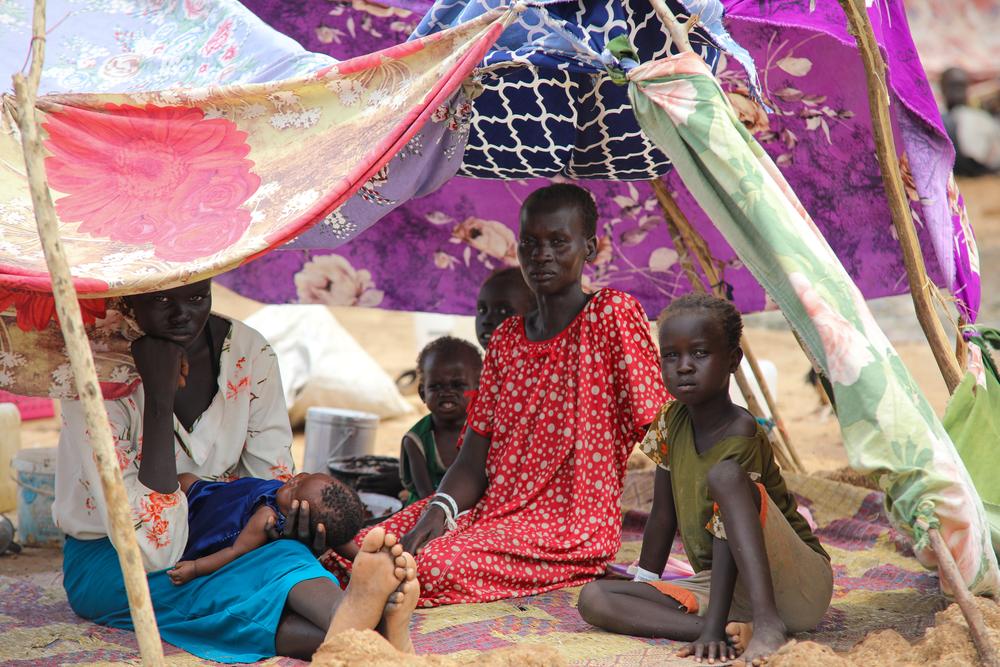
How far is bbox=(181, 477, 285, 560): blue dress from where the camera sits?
10.2ft

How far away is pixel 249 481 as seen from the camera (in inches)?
128

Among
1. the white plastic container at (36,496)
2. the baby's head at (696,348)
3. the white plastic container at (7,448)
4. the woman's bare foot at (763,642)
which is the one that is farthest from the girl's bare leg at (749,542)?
the white plastic container at (7,448)

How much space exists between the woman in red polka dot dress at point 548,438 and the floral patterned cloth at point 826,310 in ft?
2.44

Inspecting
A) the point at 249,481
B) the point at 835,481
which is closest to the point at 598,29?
the point at 249,481

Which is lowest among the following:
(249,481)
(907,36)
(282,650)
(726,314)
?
(282,650)

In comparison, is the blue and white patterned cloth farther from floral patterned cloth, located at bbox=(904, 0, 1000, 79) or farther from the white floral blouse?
floral patterned cloth, located at bbox=(904, 0, 1000, 79)

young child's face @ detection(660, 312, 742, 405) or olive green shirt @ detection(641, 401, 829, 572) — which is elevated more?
young child's face @ detection(660, 312, 742, 405)

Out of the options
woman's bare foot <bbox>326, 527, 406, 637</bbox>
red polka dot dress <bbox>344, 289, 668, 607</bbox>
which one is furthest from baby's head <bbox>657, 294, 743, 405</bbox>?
woman's bare foot <bbox>326, 527, 406, 637</bbox>

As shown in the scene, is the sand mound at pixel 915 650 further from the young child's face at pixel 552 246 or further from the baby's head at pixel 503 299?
the baby's head at pixel 503 299

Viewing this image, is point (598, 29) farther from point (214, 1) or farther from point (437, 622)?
point (437, 622)

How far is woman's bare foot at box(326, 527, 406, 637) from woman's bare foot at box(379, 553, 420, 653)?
0.03 meters

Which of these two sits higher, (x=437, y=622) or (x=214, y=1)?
(x=214, y=1)

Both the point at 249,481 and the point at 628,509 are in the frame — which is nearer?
the point at 249,481

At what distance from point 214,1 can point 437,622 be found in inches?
80.5
